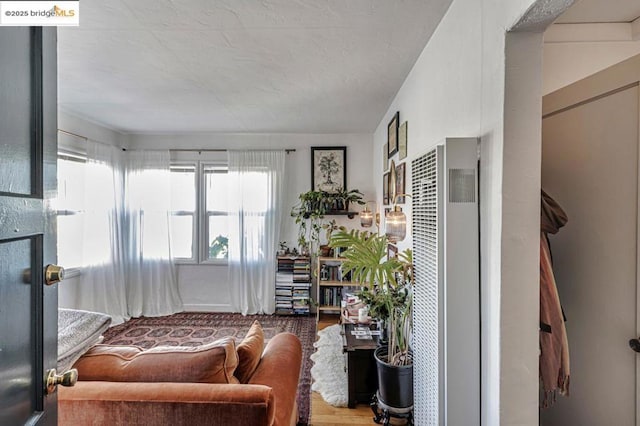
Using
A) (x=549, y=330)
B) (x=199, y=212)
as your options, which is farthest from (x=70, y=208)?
(x=549, y=330)

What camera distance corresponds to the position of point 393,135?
2859mm

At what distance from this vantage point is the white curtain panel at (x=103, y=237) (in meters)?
3.53

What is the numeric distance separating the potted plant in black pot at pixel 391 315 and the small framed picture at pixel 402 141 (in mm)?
829

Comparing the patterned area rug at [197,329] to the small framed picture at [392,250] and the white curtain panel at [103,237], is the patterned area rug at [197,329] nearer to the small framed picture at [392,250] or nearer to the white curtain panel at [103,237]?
the white curtain panel at [103,237]

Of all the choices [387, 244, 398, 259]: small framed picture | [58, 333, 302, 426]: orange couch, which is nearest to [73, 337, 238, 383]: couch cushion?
[58, 333, 302, 426]: orange couch

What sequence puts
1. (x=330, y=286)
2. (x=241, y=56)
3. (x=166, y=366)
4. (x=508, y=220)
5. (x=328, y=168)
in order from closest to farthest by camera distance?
1. (x=508, y=220)
2. (x=166, y=366)
3. (x=241, y=56)
4. (x=330, y=286)
5. (x=328, y=168)

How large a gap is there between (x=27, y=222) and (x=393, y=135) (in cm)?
262

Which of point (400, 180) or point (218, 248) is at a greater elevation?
point (400, 180)

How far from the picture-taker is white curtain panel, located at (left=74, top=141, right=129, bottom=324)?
3527mm

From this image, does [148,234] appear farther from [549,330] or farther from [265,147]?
[549,330]

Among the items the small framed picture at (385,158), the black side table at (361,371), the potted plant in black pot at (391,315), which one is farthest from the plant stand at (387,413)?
the small framed picture at (385,158)

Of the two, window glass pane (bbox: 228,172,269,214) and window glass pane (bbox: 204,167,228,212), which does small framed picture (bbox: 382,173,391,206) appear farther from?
window glass pane (bbox: 204,167,228,212)

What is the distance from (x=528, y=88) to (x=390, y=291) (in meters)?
1.35

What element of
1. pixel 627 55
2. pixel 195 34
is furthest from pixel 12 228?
pixel 627 55
